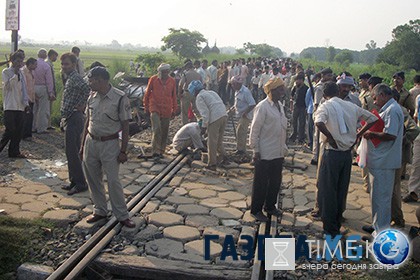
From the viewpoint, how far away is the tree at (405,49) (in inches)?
1558

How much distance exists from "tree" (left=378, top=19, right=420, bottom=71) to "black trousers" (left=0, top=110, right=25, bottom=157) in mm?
40011

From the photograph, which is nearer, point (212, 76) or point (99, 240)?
point (99, 240)

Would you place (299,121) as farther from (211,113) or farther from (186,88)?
(211,113)

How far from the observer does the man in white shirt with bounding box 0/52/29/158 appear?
7543 millimetres

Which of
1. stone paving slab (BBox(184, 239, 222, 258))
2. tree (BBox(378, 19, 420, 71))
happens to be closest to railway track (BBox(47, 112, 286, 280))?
stone paving slab (BBox(184, 239, 222, 258))

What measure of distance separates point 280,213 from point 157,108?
366 centimetres

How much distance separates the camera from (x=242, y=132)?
8633 millimetres

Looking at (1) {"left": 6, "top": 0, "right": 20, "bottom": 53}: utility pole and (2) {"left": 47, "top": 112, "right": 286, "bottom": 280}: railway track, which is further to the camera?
(1) {"left": 6, "top": 0, "right": 20, "bottom": 53}: utility pole

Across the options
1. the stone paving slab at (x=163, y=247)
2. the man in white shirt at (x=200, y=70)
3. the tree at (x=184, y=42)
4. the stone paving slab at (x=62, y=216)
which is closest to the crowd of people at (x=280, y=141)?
the stone paving slab at (x=62, y=216)

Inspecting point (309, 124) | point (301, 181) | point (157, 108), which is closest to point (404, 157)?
point (301, 181)

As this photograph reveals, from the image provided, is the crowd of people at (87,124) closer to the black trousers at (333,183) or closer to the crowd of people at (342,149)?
the crowd of people at (342,149)
